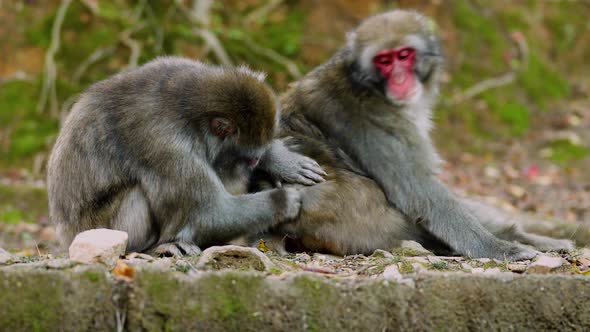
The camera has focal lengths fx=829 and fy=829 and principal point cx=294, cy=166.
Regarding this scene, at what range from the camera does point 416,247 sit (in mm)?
4742

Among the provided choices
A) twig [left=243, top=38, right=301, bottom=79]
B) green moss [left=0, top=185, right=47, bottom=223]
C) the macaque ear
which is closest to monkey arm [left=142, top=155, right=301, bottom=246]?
the macaque ear

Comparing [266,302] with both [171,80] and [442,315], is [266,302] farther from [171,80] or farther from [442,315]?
[171,80]

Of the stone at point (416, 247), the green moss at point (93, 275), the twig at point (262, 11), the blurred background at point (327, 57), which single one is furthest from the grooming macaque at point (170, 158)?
the twig at point (262, 11)

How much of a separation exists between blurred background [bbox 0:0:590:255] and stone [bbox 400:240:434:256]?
4.06 m

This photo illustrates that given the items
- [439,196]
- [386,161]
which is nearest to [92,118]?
[386,161]

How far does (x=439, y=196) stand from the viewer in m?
4.81

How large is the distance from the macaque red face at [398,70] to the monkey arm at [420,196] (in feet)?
0.93

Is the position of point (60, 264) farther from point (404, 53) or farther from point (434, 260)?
point (404, 53)

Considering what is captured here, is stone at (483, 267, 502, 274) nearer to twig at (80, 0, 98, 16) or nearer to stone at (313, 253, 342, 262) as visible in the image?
stone at (313, 253, 342, 262)

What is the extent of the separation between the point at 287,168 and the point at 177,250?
2.83ft

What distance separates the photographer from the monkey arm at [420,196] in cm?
479

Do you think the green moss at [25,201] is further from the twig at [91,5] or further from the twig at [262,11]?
the twig at [262,11]

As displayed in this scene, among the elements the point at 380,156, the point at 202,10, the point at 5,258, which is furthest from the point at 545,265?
the point at 202,10

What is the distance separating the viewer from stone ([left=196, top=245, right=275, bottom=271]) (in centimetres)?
378
